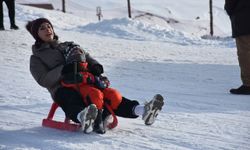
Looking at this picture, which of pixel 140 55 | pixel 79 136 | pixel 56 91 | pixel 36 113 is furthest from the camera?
pixel 140 55

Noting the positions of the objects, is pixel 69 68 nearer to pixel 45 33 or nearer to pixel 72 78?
pixel 72 78

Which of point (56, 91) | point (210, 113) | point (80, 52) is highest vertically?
point (80, 52)

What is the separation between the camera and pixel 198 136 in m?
3.81

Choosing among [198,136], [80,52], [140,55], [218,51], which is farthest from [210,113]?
[218,51]

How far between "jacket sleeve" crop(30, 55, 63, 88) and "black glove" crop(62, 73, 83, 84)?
6 centimetres

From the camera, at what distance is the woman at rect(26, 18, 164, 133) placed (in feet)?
12.3

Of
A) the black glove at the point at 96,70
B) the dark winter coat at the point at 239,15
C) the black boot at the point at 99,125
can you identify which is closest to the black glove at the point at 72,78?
the black glove at the point at 96,70

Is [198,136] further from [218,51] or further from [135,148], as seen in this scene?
[218,51]

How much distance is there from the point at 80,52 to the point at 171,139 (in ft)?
3.27

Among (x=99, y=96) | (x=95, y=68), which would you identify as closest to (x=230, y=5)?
Result: (x=95, y=68)

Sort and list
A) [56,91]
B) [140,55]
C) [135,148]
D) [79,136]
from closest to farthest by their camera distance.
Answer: [135,148] → [79,136] → [56,91] → [140,55]

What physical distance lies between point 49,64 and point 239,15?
2.58m

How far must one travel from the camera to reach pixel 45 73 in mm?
4086

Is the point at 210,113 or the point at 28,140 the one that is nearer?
the point at 28,140
